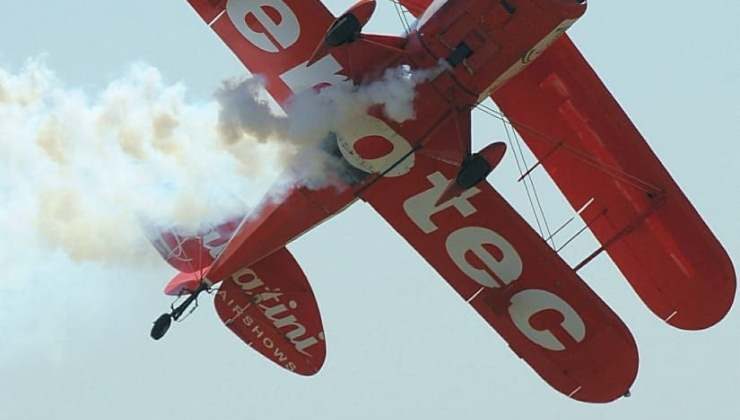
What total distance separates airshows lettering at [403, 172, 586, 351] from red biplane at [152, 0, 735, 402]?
1cm

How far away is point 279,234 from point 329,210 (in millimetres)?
548

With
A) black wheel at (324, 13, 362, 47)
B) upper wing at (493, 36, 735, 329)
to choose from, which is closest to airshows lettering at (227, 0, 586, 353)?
black wheel at (324, 13, 362, 47)

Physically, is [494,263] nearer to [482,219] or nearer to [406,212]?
[482,219]

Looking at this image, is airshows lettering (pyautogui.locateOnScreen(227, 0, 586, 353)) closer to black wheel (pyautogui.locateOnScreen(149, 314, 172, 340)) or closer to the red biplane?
the red biplane

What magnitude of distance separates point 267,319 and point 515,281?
2.54 meters

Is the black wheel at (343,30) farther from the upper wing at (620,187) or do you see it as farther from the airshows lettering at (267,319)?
the airshows lettering at (267,319)

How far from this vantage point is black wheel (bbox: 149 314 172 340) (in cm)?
1445

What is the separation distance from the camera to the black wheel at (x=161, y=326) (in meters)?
14.5

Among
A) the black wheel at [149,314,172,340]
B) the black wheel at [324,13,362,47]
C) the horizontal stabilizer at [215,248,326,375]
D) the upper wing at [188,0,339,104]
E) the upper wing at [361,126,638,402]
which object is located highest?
the upper wing at [188,0,339,104]

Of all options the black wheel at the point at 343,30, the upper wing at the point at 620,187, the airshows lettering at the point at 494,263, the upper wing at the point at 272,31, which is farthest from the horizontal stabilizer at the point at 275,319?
the black wheel at the point at 343,30

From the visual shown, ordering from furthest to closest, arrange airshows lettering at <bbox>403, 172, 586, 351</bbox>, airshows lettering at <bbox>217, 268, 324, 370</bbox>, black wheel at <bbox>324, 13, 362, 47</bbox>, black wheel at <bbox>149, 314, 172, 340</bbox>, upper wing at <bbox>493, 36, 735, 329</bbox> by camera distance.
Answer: airshows lettering at <bbox>217, 268, 324, 370</bbox> < airshows lettering at <bbox>403, 172, 586, 351</bbox> < black wheel at <bbox>149, 314, 172, 340</bbox> < upper wing at <bbox>493, 36, 735, 329</bbox> < black wheel at <bbox>324, 13, 362, 47</bbox>

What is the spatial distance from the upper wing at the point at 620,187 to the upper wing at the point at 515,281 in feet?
1.90

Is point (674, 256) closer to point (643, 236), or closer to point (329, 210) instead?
point (643, 236)

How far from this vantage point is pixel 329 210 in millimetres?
14352
